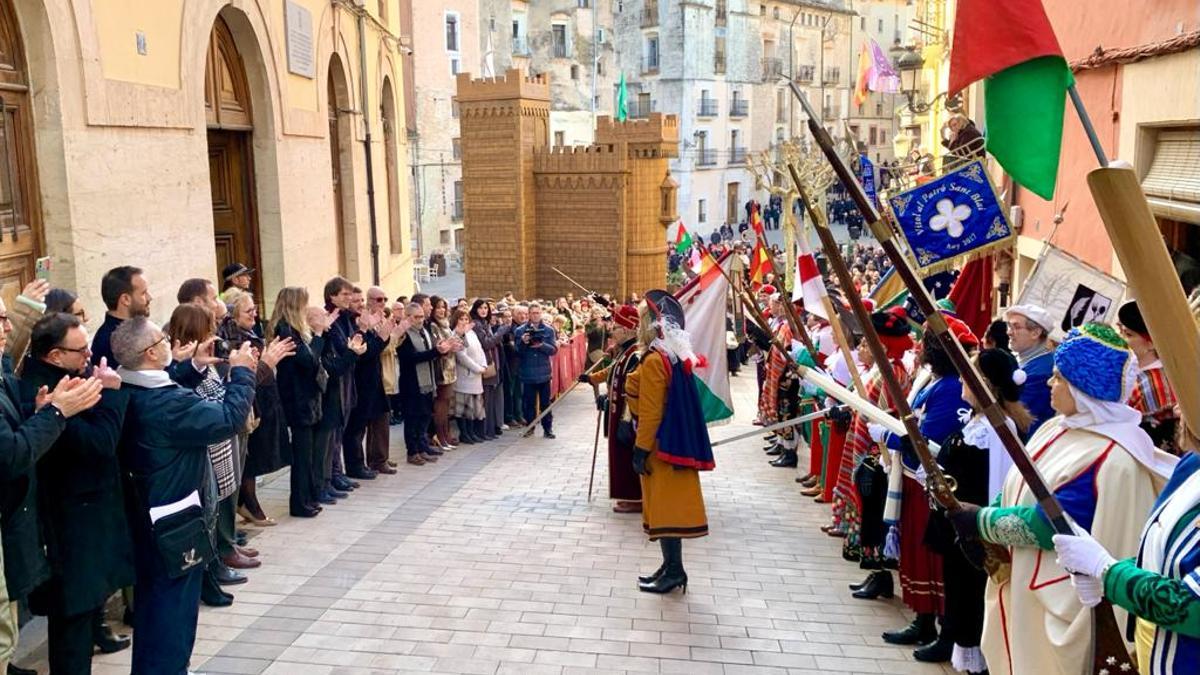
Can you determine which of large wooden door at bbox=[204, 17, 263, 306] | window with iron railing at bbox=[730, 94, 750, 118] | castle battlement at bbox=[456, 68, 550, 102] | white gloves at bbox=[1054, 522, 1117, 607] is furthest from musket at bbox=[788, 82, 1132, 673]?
window with iron railing at bbox=[730, 94, 750, 118]

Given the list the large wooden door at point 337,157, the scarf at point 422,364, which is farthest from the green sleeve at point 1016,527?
the large wooden door at point 337,157

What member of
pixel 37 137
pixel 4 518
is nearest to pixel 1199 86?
pixel 4 518

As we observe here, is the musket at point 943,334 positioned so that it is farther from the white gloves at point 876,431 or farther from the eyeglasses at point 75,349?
the eyeglasses at point 75,349

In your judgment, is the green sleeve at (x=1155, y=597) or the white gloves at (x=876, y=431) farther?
the white gloves at (x=876, y=431)

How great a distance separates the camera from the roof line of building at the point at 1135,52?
5457 mm

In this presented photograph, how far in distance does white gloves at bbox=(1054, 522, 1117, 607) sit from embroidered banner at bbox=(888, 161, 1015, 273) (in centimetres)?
399

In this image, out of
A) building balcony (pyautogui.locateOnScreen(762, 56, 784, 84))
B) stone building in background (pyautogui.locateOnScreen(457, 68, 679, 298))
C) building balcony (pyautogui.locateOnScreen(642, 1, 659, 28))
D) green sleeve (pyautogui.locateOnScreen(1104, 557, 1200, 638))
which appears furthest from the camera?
building balcony (pyautogui.locateOnScreen(762, 56, 784, 84))

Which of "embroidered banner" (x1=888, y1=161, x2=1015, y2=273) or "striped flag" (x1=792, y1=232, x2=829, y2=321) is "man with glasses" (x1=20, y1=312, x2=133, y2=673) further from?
"embroidered banner" (x1=888, y1=161, x2=1015, y2=273)

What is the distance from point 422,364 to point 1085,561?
7.64 meters

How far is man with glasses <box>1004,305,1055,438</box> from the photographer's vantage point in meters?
4.70

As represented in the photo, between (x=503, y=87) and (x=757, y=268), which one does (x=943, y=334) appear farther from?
(x=503, y=87)

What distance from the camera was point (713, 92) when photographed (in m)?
55.5

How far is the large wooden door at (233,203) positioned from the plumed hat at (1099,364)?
32.3 ft

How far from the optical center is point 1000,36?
10.0 feet
